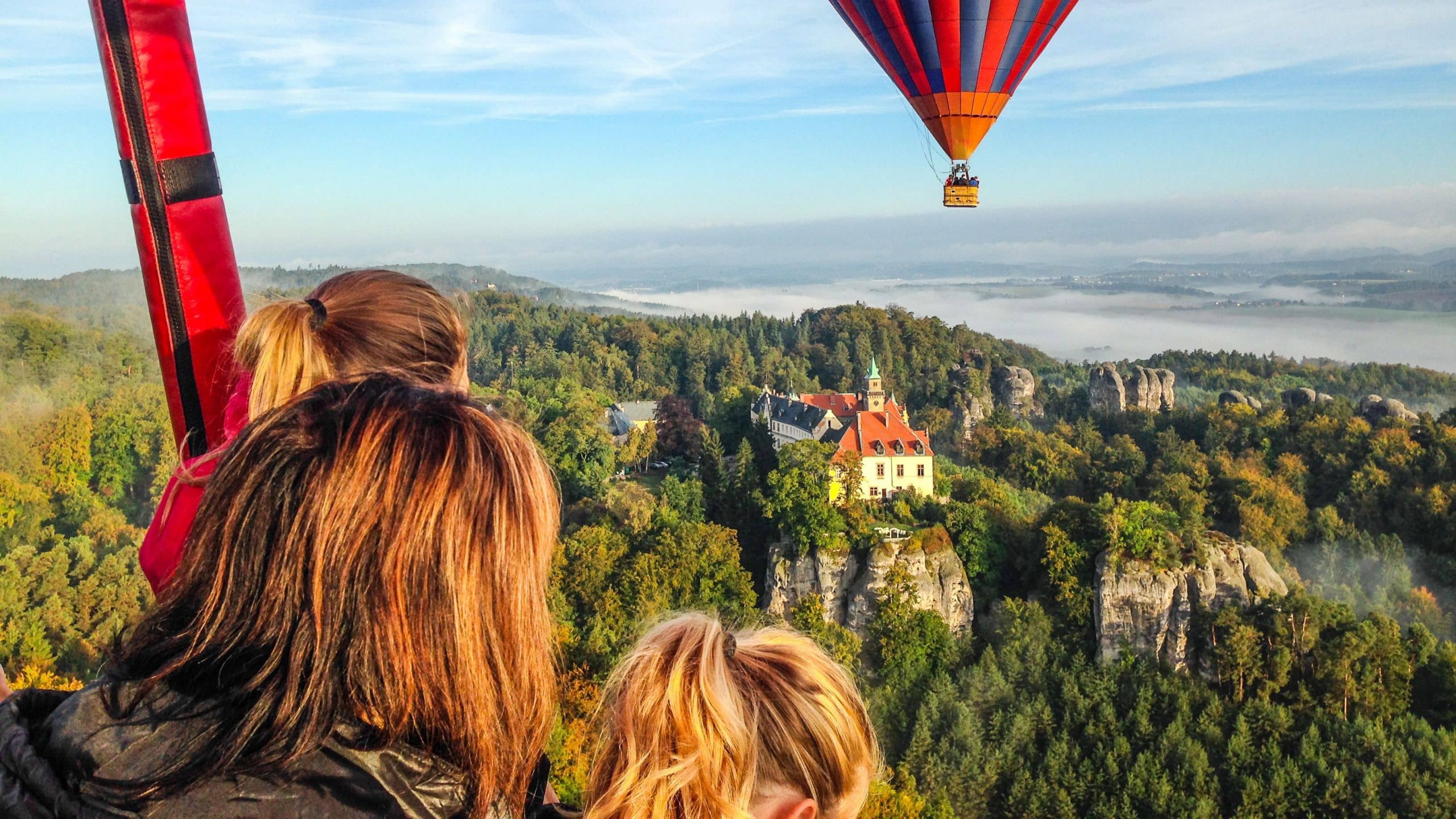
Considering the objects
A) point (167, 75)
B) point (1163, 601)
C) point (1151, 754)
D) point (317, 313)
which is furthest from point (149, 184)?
point (1163, 601)

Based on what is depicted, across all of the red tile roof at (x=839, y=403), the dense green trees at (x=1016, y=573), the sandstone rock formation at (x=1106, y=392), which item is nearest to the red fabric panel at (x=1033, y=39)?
the dense green trees at (x=1016, y=573)

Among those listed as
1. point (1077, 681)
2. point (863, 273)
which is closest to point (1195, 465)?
point (1077, 681)

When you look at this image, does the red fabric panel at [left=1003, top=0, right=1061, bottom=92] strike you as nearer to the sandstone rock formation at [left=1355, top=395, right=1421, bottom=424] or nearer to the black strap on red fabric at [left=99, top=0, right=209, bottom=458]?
the black strap on red fabric at [left=99, top=0, right=209, bottom=458]

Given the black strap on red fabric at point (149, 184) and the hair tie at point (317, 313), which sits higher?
the black strap on red fabric at point (149, 184)

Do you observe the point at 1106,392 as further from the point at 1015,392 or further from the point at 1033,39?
the point at 1033,39

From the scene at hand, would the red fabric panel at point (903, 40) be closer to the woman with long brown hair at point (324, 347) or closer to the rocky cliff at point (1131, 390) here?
the woman with long brown hair at point (324, 347)

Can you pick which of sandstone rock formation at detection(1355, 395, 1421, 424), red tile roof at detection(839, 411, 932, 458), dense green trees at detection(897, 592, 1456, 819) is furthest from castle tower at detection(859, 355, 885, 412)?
sandstone rock formation at detection(1355, 395, 1421, 424)

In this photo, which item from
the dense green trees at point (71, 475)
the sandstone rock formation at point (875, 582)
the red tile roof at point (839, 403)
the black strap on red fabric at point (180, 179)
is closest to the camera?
the black strap on red fabric at point (180, 179)
